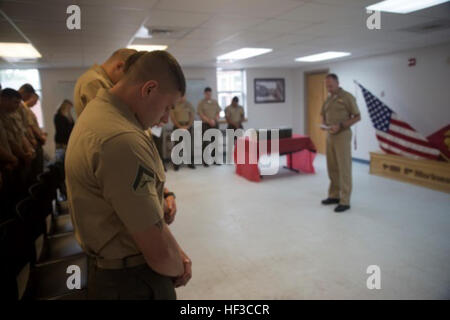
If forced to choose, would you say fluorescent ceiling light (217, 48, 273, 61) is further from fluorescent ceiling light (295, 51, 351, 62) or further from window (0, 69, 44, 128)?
window (0, 69, 44, 128)

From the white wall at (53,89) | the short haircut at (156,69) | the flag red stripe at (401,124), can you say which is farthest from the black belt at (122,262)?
the white wall at (53,89)

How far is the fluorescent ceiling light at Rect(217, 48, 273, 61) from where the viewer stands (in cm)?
585

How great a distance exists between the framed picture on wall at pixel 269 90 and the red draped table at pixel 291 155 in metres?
3.13

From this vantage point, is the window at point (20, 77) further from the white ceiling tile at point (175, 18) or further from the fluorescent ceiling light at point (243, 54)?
the white ceiling tile at point (175, 18)

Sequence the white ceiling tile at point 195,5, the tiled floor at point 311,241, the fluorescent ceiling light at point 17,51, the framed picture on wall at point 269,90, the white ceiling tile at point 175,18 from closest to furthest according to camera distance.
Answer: the tiled floor at point 311,241, the white ceiling tile at point 195,5, the white ceiling tile at point 175,18, the fluorescent ceiling light at point 17,51, the framed picture on wall at point 269,90

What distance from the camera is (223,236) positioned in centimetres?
356

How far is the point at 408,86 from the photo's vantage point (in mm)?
6082

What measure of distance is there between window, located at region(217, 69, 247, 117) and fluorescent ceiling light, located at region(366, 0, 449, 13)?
6.15 meters

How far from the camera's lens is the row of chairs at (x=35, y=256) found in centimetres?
154

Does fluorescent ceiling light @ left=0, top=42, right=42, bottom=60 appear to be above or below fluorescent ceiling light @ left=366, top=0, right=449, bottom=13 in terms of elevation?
above

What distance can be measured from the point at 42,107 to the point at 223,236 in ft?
21.5

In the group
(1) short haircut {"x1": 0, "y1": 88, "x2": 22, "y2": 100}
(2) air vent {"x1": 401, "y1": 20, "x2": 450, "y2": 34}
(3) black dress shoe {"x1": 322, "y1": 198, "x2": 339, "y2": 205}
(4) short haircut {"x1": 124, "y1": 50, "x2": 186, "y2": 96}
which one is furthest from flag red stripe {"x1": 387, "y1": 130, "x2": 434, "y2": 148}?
(1) short haircut {"x1": 0, "y1": 88, "x2": 22, "y2": 100}

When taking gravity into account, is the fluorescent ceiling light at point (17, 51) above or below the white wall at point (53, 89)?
above

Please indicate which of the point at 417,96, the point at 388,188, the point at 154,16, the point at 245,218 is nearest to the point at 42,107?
the point at 154,16
